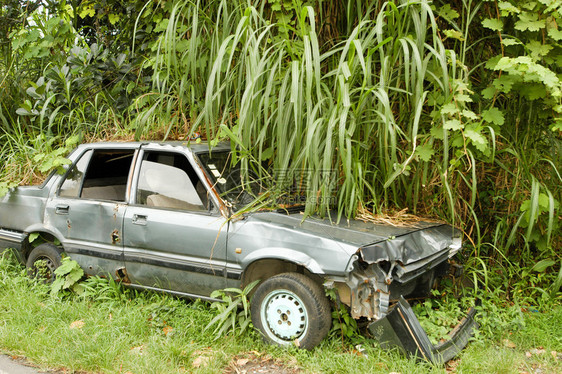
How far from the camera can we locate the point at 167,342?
3381 millimetres

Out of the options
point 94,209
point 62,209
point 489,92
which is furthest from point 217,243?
point 489,92

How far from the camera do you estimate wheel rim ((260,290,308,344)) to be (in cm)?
330

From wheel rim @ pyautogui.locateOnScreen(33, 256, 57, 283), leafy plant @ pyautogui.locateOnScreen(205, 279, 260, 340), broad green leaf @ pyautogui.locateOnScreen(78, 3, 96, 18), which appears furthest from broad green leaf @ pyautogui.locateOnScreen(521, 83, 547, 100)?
broad green leaf @ pyautogui.locateOnScreen(78, 3, 96, 18)

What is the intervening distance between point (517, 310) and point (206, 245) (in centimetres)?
242

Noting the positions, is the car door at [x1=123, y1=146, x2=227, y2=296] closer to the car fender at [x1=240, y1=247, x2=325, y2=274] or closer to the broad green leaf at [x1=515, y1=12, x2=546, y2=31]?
the car fender at [x1=240, y1=247, x2=325, y2=274]

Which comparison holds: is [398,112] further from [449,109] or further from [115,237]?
[115,237]

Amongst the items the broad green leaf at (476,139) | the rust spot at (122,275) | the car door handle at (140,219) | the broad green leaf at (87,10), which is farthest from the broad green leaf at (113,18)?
the broad green leaf at (476,139)

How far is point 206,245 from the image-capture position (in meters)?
3.61

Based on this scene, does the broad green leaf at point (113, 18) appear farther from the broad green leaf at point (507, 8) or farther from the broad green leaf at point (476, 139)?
the broad green leaf at point (476, 139)

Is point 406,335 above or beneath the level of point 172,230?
beneath

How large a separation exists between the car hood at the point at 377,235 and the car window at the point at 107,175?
163 cm

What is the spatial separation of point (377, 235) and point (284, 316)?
2.73 ft

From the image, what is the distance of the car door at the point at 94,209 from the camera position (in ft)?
13.3

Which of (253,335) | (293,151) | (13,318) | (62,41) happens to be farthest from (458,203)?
(62,41)
